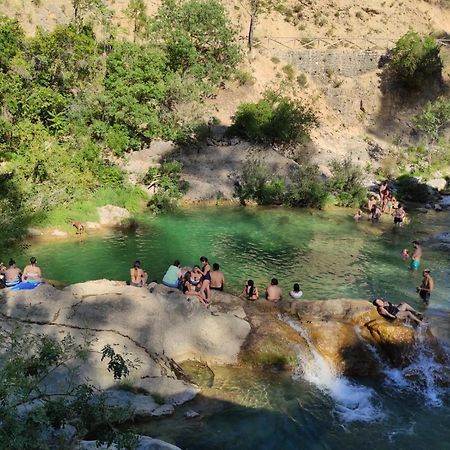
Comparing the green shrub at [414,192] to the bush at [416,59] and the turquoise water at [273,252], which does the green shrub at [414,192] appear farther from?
the bush at [416,59]

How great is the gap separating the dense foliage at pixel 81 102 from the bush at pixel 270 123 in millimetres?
3806

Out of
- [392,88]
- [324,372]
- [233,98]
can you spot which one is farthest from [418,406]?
[392,88]

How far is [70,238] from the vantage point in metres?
24.0

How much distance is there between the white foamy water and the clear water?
27 mm

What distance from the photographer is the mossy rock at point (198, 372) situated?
42.2 ft

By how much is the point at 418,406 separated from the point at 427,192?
25622mm

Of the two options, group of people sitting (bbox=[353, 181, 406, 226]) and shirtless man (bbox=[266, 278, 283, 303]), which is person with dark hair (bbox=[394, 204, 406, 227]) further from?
shirtless man (bbox=[266, 278, 283, 303])

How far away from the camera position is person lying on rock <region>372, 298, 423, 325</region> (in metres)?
15.1

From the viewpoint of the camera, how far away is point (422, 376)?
13609 millimetres

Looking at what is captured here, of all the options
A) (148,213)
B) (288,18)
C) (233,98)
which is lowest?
(148,213)

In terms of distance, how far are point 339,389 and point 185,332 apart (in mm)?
4462

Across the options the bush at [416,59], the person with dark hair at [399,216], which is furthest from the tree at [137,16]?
the person with dark hair at [399,216]

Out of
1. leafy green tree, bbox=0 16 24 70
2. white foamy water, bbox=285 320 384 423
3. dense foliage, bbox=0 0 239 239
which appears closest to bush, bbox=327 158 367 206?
dense foliage, bbox=0 0 239 239

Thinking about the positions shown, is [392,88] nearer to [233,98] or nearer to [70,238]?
[233,98]
